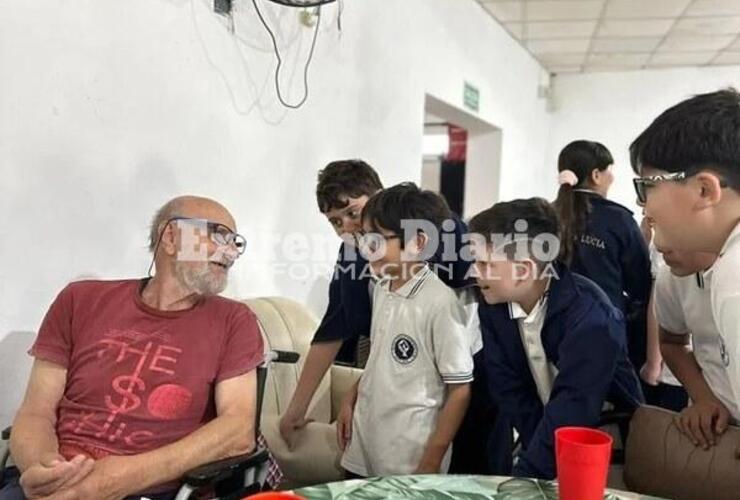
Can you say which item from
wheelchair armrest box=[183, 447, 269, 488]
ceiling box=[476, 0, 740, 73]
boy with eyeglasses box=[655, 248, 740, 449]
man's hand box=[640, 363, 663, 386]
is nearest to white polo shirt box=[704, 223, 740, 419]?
boy with eyeglasses box=[655, 248, 740, 449]

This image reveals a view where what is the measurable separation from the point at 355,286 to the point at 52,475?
0.96 meters

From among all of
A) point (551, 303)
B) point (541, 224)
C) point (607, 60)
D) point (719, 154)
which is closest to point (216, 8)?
point (541, 224)

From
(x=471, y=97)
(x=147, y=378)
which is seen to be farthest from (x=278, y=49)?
(x=471, y=97)

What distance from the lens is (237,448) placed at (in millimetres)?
1636

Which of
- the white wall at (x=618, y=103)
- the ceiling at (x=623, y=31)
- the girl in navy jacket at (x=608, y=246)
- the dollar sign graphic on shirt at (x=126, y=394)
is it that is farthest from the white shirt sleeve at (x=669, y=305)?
the white wall at (x=618, y=103)

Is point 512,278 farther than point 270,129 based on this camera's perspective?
No

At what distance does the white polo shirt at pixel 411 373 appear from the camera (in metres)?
1.70

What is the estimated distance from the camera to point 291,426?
218 cm

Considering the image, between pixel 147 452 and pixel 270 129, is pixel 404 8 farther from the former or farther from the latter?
pixel 147 452

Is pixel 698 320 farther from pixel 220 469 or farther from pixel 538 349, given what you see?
pixel 220 469

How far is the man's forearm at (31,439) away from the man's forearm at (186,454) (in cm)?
20

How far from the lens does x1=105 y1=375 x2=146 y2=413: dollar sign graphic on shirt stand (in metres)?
1.63

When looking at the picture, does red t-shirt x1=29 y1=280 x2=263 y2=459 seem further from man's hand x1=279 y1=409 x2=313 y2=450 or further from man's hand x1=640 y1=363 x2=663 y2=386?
man's hand x1=640 y1=363 x2=663 y2=386

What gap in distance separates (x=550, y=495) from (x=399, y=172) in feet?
9.81
